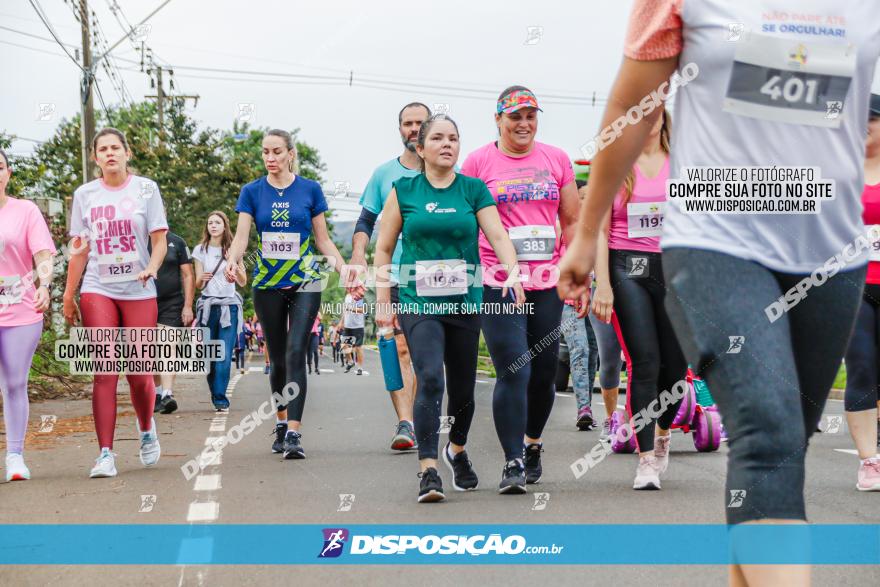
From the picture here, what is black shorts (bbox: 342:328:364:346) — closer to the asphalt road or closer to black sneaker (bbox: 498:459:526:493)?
the asphalt road

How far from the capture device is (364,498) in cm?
631

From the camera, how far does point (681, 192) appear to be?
8.63 ft

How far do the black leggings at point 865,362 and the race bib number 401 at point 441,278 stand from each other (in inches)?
93.5

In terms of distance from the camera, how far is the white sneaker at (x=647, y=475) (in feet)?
21.3

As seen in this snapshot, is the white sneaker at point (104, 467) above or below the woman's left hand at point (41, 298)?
below

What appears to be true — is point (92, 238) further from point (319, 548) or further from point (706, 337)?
point (706, 337)

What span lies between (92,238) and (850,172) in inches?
233

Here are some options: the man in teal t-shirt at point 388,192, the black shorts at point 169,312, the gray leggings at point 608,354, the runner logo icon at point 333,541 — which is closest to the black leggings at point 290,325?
the man in teal t-shirt at point 388,192

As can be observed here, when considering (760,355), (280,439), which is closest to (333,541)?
(760,355)

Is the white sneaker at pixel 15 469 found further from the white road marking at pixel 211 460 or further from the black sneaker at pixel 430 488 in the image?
the black sneaker at pixel 430 488

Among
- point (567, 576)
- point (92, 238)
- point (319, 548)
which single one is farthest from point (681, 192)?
point (92, 238)

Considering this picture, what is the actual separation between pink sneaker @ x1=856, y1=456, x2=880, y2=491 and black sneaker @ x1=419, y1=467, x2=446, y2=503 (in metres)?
2.42

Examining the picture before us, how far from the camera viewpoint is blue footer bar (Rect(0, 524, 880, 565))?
4777mm

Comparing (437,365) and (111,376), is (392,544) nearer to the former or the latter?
(437,365)
